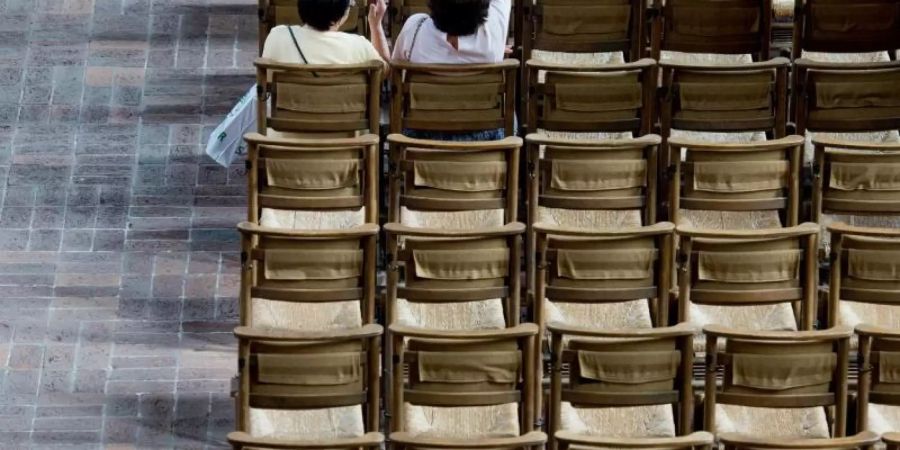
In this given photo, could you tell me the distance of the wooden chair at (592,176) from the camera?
7.07m

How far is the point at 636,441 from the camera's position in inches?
231

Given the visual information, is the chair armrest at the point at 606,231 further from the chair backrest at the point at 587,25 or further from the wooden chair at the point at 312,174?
the chair backrest at the point at 587,25

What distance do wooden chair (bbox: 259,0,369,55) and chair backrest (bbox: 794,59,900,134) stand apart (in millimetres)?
1680

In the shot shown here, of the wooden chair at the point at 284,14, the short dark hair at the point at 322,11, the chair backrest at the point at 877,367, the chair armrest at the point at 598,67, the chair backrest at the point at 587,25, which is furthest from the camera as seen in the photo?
the wooden chair at the point at 284,14

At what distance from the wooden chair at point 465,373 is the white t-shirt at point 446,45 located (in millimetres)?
1442

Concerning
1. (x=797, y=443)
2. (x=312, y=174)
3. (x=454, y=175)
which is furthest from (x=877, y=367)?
(x=312, y=174)

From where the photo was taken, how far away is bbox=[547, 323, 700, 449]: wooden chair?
6289mm

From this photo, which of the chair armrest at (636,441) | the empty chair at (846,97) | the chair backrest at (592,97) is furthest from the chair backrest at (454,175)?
the chair armrest at (636,441)

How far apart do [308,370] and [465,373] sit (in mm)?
464

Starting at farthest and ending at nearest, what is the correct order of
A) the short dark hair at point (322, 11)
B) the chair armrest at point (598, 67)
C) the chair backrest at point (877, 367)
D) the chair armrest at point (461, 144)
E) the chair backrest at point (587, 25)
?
1. the chair backrest at point (587, 25)
2. the short dark hair at point (322, 11)
3. the chair armrest at point (598, 67)
4. the chair armrest at point (461, 144)
5. the chair backrest at point (877, 367)

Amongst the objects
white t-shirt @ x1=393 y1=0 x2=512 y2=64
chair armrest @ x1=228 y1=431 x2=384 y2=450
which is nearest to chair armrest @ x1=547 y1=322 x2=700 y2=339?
chair armrest @ x1=228 y1=431 x2=384 y2=450

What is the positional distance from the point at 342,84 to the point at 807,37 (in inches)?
71.2

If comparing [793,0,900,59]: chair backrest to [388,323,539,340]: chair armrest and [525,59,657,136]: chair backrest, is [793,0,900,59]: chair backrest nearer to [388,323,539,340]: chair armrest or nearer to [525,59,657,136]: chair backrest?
[525,59,657,136]: chair backrest

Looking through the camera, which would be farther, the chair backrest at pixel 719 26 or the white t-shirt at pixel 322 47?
the chair backrest at pixel 719 26
